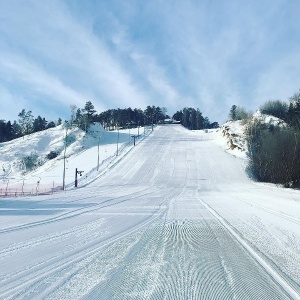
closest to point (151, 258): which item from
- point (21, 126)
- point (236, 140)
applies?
point (236, 140)

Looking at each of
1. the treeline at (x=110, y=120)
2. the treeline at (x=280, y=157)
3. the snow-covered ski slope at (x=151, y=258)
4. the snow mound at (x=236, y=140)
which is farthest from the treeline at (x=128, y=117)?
the snow-covered ski slope at (x=151, y=258)

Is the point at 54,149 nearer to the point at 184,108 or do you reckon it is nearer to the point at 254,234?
the point at 254,234

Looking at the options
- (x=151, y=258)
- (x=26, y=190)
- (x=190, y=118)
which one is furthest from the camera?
(x=190, y=118)

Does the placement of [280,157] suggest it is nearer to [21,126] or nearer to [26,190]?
[26,190]

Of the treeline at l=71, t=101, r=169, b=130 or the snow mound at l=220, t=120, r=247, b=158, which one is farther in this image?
the treeline at l=71, t=101, r=169, b=130

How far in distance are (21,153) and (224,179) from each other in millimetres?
66310

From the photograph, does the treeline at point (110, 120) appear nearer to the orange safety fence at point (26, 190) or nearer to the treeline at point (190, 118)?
the treeline at point (190, 118)

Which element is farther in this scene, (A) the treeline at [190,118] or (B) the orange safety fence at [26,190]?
(A) the treeline at [190,118]

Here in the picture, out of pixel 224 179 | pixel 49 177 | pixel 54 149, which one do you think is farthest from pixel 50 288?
pixel 54 149

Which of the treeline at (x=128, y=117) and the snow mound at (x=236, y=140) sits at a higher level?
the treeline at (x=128, y=117)

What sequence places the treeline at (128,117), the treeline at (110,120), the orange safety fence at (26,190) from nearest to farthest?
the orange safety fence at (26,190)
the treeline at (110,120)
the treeline at (128,117)

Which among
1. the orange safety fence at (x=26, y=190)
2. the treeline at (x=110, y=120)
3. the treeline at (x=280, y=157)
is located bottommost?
the orange safety fence at (x=26, y=190)

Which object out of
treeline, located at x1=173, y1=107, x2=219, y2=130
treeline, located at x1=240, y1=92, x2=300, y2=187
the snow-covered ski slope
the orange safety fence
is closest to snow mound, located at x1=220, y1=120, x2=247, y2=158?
treeline, located at x1=240, y1=92, x2=300, y2=187

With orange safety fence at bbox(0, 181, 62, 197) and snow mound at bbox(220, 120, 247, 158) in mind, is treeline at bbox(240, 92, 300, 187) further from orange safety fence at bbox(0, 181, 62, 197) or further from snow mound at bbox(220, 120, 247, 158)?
orange safety fence at bbox(0, 181, 62, 197)
